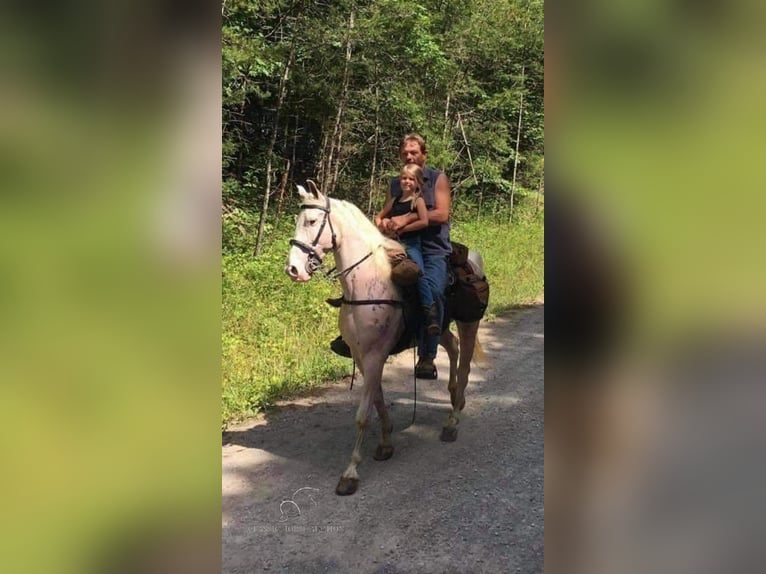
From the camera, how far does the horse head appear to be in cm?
367

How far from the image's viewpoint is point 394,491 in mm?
3721

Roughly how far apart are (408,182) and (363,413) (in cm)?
177

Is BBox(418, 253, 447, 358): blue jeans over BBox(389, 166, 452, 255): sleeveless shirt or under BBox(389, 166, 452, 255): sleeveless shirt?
under

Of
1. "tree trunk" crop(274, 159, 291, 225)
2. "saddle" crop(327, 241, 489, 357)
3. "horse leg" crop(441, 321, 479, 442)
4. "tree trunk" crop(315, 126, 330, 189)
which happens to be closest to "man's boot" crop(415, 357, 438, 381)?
"saddle" crop(327, 241, 489, 357)

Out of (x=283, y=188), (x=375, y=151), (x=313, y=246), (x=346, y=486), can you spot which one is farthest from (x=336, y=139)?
(x=346, y=486)

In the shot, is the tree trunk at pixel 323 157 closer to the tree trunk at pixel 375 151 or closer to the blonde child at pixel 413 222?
the tree trunk at pixel 375 151

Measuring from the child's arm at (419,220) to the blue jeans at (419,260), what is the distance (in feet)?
0.58

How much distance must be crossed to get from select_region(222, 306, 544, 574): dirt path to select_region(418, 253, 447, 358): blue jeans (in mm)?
841

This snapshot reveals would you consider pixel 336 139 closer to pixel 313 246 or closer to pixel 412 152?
pixel 412 152

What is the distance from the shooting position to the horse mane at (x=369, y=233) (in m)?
3.93

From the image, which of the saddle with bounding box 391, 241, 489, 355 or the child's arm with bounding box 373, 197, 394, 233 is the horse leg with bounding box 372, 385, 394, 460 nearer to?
the saddle with bounding box 391, 241, 489, 355
